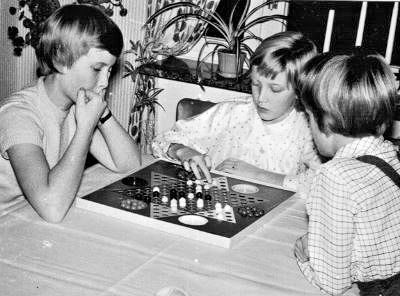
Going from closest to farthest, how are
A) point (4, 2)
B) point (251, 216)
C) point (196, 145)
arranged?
1. point (251, 216)
2. point (196, 145)
3. point (4, 2)

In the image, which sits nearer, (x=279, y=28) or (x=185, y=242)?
(x=185, y=242)

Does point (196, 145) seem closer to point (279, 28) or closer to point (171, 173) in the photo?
point (171, 173)

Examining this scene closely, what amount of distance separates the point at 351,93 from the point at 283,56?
0.94 meters

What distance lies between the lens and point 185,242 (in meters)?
1.57

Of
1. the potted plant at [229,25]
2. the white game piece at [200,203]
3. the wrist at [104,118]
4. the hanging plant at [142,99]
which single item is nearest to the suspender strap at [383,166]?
the white game piece at [200,203]

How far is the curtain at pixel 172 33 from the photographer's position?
3729 millimetres

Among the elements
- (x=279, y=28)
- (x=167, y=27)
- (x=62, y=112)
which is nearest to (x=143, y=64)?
(x=167, y=27)

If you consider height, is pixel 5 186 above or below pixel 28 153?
below

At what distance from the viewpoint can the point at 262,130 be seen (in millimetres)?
2701

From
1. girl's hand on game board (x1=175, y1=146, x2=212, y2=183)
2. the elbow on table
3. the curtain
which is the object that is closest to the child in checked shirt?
girl's hand on game board (x1=175, y1=146, x2=212, y2=183)

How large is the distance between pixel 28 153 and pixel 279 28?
2415mm

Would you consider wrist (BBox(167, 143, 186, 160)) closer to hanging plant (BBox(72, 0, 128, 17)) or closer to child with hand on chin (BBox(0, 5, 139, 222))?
child with hand on chin (BBox(0, 5, 139, 222))

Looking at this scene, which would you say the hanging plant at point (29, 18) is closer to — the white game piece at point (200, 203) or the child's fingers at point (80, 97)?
the child's fingers at point (80, 97)

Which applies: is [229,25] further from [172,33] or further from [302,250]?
[302,250]
